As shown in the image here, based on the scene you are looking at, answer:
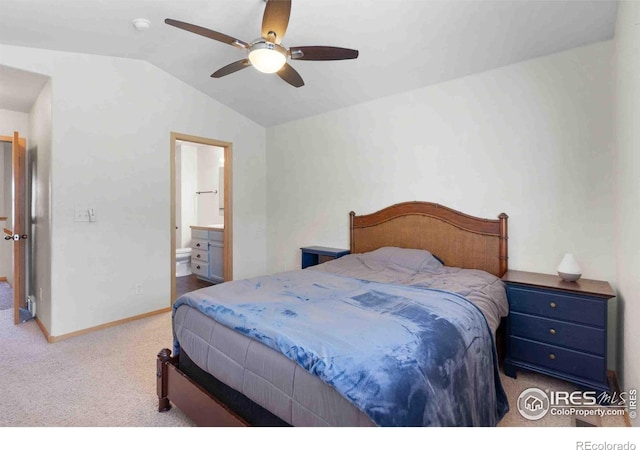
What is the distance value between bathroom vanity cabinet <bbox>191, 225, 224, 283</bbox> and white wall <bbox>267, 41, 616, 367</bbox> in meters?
1.62

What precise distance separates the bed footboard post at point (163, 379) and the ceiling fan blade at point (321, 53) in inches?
79.5

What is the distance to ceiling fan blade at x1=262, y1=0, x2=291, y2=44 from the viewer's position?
1.84m

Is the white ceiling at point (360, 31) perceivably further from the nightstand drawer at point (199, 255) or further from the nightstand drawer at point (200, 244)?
the nightstand drawer at point (199, 255)

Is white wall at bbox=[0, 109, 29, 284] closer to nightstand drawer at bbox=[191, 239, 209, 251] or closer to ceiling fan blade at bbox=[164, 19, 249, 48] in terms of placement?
nightstand drawer at bbox=[191, 239, 209, 251]

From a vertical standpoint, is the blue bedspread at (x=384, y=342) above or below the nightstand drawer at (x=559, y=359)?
above

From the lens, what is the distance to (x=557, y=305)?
7.16 ft

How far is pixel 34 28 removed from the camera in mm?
2588

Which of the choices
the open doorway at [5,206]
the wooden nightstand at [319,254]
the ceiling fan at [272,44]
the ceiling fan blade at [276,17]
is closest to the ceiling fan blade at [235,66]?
the ceiling fan at [272,44]

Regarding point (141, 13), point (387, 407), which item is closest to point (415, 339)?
point (387, 407)

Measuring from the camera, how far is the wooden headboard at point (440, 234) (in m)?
2.81

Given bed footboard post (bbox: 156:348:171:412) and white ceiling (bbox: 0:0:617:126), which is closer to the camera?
bed footboard post (bbox: 156:348:171:412)

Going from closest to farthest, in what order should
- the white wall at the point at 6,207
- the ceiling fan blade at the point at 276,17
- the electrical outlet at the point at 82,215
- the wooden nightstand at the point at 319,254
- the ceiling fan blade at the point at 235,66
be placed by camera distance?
1. the ceiling fan blade at the point at 276,17
2. the ceiling fan blade at the point at 235,66
3. the electrical outlet at the point at 82,215
4. the wooden nightstand at the point at 319,254
5. the white wall at the point at 6,207

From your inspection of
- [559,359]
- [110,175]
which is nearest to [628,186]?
[559,359]

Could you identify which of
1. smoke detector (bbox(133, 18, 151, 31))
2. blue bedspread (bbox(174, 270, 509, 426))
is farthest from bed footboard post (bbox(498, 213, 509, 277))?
smoke detector (bbox(133, 18, 151, 31))
